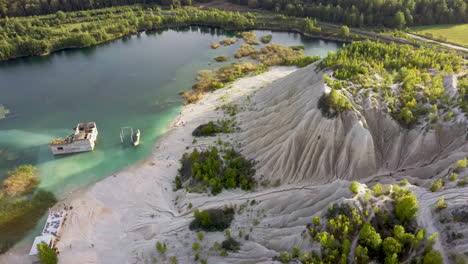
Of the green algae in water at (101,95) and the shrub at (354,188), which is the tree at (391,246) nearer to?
the shrub at (354,188)

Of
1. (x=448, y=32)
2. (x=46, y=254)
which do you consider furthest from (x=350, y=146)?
(x=448, y=32)

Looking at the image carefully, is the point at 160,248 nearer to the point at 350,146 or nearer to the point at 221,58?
the point at 350,146

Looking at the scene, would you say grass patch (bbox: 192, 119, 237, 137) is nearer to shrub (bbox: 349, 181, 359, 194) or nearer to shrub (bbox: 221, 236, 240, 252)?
shrub (bbox: 221, 236, 240, 252)

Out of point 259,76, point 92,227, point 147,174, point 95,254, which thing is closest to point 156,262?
point 95,254

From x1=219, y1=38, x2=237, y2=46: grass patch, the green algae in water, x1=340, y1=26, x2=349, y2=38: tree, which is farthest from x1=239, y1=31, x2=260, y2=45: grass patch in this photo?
x1=340, y1=26, x2=349, y2=38: tree

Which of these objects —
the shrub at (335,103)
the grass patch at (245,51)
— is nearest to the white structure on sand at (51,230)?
the shrub at (335,103)
